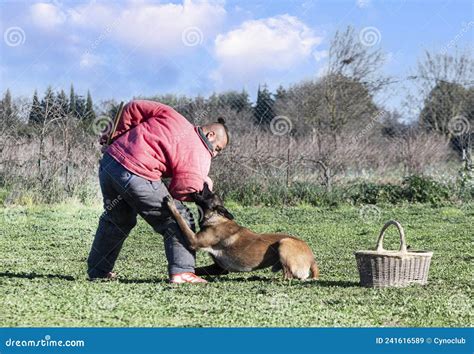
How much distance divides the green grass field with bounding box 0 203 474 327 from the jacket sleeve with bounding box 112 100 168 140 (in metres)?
1.45

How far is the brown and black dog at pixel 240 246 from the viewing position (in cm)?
664

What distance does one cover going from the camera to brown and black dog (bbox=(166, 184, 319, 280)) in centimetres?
664

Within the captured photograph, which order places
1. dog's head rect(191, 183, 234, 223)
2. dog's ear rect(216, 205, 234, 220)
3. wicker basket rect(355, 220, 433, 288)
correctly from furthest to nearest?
dog's ear rect(216, 205, 234, 220) < dog's head rect(191, 183, 234, 223) < wicker basket rect(355, 220, 433, 288)

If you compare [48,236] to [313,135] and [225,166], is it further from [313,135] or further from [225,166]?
[313,135]

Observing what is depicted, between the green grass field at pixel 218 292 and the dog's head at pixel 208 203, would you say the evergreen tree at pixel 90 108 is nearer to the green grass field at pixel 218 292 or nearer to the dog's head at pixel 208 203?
the green grass field at pixel 218 292

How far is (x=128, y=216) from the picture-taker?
22.3ft

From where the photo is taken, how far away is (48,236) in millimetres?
10562

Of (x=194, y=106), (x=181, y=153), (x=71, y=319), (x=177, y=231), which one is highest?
(x=194, y=106)

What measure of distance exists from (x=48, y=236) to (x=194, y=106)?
7.30 m

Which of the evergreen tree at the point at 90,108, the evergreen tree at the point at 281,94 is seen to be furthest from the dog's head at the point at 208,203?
the evergreen tree at the point at 281,94

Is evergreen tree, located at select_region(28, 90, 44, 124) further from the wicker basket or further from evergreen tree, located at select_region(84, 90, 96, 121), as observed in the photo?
the wicker basket

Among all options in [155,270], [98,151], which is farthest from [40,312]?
[98,151]

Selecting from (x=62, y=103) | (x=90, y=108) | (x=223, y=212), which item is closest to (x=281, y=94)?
(x=90, y=108)

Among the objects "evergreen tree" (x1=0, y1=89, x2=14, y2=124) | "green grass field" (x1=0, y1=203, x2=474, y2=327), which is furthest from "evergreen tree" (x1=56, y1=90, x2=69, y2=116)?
"green grass field" (x1=0, y1=203, x2=474, y2=327)
